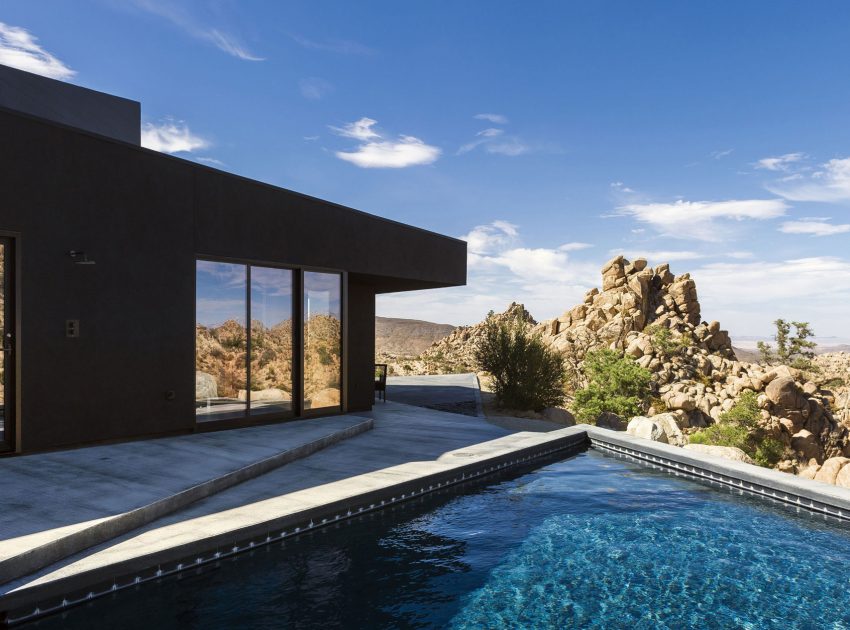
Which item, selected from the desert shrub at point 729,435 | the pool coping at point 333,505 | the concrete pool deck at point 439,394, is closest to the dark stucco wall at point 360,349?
the concrete pool deck at point 439,394

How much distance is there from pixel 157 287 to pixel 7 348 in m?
1.86

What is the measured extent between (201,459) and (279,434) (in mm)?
1727

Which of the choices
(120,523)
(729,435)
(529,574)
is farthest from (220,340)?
(729,435)

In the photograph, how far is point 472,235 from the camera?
1702 inches

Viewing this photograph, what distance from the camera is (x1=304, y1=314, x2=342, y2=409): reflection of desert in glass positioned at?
974 cm

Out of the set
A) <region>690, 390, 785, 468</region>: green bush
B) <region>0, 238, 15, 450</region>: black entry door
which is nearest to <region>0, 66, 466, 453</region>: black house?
<region>0, 238, 15, 450</region>: black entry door

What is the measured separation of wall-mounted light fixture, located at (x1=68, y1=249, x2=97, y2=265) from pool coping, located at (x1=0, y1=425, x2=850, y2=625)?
12.5ft

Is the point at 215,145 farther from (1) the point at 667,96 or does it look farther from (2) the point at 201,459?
(1) the point at 667,96

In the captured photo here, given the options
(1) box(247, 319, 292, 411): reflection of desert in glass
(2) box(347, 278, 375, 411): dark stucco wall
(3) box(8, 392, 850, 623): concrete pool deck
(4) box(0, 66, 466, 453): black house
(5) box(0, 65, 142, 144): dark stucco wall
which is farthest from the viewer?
(2) box(347, 278, 375, 411): dark stucco wall

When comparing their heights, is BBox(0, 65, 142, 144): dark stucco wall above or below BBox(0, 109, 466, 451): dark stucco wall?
above

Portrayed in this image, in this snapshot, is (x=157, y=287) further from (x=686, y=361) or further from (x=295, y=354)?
(x=686, y=361)

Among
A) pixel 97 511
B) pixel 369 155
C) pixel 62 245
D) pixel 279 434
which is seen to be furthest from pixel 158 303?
pixel 369 155

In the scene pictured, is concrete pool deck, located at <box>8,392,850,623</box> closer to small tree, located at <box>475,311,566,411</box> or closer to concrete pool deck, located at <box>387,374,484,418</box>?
concrete pool deck, located at <box>387,374,484,418</box>

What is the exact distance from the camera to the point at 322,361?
33.0 ft
